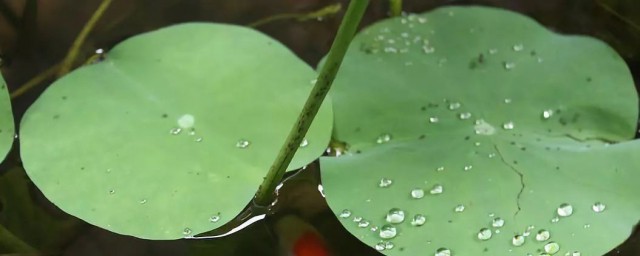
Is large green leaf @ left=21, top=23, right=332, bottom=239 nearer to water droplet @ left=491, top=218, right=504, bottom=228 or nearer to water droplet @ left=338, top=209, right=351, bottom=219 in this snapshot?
water droplet @ left=338, top=209, right=351, bottom=219

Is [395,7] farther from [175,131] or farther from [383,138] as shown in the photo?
[175,131]

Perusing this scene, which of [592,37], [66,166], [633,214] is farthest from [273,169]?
[592,37]

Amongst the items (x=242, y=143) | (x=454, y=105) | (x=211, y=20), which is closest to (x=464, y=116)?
(x=454, y=105)

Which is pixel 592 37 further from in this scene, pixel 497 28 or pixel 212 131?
pixel 212 131

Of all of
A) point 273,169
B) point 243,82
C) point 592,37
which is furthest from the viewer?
point 592,37

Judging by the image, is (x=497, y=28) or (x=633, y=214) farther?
(x=497, y=28)

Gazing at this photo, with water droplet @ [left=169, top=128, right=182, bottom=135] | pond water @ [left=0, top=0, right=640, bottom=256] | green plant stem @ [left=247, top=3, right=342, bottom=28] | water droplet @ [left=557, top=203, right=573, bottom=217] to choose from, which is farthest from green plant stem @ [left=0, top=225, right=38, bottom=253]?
water droplet @ [left=557, top=203, right=573, bottom=217]

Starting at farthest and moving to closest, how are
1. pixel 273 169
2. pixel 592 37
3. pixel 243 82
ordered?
pixel 592 37
pixel 243 82
pixel 273 169
